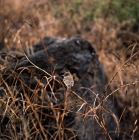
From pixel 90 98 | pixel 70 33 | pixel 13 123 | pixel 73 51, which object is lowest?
pixel 70 33

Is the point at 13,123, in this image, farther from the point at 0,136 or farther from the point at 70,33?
the point at 70,33

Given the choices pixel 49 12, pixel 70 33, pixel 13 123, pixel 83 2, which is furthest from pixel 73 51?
pixel 49 12

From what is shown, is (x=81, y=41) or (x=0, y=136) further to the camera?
(x=81, y=41)

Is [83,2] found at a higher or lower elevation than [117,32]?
higher

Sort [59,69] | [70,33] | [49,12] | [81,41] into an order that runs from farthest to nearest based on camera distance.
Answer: [49,12], [70,33], [81,41], [59,69]

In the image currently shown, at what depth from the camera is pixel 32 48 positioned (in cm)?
302

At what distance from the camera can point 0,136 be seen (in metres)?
2.13

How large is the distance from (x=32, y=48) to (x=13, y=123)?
3.67 ft

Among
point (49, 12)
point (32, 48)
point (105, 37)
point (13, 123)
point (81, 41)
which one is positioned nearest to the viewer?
point (13, 123)

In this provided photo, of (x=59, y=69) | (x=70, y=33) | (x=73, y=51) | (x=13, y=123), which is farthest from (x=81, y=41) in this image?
(x=70, y=33)

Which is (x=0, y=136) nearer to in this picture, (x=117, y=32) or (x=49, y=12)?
(x=117, y=32)

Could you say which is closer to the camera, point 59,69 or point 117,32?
point 59,69

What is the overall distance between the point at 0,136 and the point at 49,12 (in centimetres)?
399

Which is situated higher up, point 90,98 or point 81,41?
point 81,41
